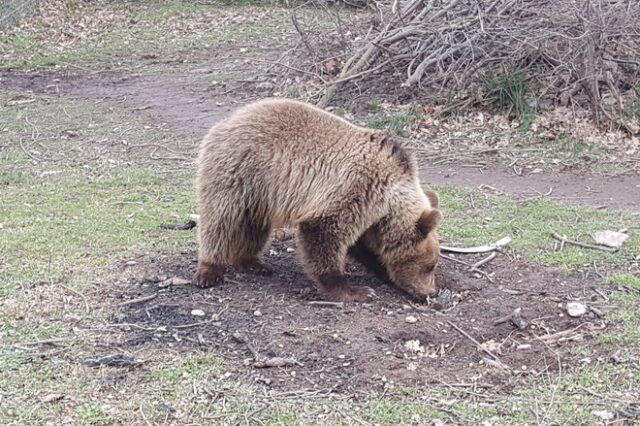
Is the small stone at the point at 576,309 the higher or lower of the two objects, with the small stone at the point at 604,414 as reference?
lower

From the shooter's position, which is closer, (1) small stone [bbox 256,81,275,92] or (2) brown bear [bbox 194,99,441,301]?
(2) brown bear [bbox 194,99,441,301]

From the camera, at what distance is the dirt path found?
879cm

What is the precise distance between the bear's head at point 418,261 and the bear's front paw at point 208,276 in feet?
3.83

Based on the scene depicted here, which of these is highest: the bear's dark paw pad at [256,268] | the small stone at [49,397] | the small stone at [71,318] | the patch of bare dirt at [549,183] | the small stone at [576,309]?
the small stone at [49,397]

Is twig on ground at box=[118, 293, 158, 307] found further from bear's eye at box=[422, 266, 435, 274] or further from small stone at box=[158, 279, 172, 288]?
→ bear's eye at box=[422, 266, 435, 274]

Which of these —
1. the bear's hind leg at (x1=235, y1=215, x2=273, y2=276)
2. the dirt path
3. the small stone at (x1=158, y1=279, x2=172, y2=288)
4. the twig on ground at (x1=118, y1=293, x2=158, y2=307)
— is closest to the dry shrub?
the dirt path

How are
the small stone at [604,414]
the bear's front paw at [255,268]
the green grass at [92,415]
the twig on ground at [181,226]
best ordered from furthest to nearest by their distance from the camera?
the twig on ground at [181,226] < the bear's front paw at [255,268] < the small stone at [604,414] < the green grass at [92,415]

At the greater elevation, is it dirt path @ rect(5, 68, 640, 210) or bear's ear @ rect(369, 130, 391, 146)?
bear's ear @ rect(369, 130, 391, 146)

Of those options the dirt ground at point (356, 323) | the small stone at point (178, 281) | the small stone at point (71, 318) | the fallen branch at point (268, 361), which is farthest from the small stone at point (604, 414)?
the small stone at point (71, 318)

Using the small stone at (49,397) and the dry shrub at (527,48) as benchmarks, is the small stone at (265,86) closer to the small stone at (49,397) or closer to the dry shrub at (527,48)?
the dry shrub at (527,48)

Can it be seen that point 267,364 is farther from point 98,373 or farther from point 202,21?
point 202,21

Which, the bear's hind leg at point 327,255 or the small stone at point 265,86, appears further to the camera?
the small stone at point 265,86

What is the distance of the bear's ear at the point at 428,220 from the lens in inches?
224

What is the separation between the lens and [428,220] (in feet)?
18.7
